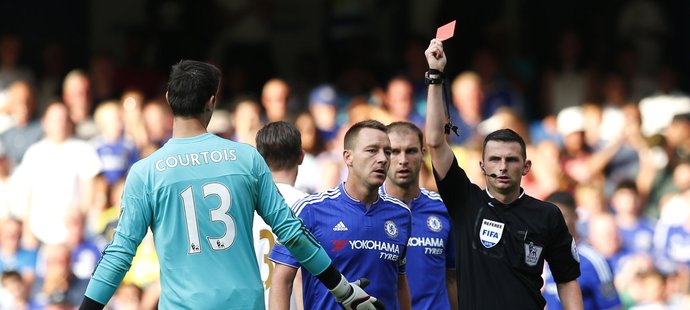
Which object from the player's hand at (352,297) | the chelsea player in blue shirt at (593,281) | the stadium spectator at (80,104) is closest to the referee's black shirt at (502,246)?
the player's hand at (352,297)

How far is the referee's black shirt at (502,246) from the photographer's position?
288 inches

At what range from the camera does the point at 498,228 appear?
24.3ft

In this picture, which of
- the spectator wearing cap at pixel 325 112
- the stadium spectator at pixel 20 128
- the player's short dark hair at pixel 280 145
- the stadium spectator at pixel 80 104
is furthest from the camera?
the stadium spectator at pixel 80 104

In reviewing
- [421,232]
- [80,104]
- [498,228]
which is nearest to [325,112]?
[80,104]

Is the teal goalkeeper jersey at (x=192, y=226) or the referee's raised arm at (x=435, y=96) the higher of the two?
the referee's raised arm at (x=435, y=96)

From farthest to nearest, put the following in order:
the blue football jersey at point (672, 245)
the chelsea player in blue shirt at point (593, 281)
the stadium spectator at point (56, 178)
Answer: the stadium spectator at point (56, 178), the blue football jersey at point (672, 245), the chelsea player in blue shirt at point (593, 281)

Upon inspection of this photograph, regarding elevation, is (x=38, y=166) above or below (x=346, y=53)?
below

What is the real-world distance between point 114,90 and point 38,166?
172cm

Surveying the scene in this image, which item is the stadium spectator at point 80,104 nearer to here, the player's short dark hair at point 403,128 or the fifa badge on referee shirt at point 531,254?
the player's short dark hair at point 403,128

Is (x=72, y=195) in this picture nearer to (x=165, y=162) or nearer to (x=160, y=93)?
(x=160, y=93)

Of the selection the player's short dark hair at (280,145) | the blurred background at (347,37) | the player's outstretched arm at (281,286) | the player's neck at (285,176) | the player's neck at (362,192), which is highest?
the blurred background at (347,37)

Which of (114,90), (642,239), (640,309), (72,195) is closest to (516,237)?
(640,309)

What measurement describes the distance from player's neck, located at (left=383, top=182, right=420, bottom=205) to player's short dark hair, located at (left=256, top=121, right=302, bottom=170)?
0.74 m

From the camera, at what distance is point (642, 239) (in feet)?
44.9
